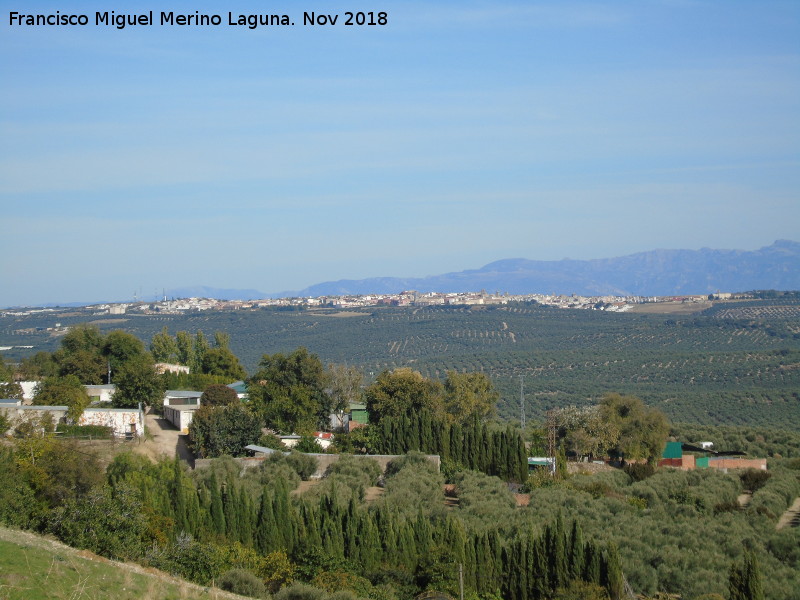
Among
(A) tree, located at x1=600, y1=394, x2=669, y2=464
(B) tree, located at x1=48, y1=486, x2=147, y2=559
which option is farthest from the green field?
(B) tree, located at x1=48, y1=486, x2=147, y2=559

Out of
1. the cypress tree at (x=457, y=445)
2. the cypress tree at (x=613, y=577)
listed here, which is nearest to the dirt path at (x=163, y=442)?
the cypress tree at (x=457, y=445)

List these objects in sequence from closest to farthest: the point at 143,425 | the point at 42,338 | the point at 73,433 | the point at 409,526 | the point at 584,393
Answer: the point at 409,526 → the point at 73,433 → the point at 143,425 → the point at 584,393 → the point at 42,338

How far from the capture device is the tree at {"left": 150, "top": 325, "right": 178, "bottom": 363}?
162 ft

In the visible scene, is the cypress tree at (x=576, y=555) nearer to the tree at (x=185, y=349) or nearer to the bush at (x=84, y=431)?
the bush at (x=84, y=431)

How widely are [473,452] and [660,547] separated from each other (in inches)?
381

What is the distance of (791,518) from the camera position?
27.9 m

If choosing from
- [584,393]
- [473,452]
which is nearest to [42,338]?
[584,393]

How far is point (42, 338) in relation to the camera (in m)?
97.7

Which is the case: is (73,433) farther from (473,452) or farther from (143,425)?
(473,452)

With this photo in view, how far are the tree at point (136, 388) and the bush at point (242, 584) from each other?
1770 cm

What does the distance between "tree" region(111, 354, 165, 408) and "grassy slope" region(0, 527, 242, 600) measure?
18.2m

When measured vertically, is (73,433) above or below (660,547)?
above

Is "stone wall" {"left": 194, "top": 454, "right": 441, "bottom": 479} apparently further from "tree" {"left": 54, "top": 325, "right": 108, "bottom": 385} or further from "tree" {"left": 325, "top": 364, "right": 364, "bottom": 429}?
"tree" {"left": 54, "top": 325, "right": 108, "bottom": 385}

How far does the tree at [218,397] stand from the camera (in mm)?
36062
